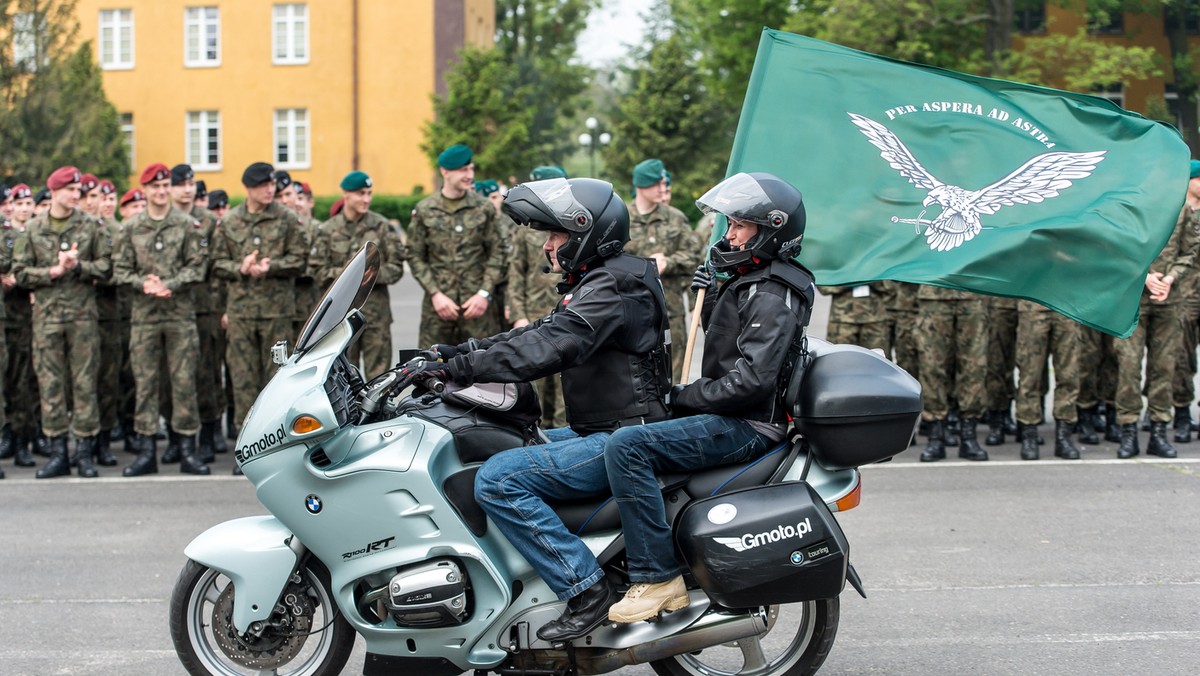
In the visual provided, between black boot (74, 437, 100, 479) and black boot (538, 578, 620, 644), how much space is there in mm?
6651

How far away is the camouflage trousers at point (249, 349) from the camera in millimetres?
10797

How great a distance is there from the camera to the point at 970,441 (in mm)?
10453

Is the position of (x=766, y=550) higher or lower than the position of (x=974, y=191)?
lower

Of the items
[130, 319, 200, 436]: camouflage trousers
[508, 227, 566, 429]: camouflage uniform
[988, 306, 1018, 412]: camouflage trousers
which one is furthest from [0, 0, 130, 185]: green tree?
[988, 306, 1018, 412]: camouflage trousers

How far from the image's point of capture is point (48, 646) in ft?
19.7

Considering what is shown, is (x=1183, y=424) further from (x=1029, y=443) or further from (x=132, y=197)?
(x=132, y=197)

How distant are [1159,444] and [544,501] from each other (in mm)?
7073

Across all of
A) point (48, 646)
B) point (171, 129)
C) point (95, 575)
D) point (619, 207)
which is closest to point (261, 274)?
point (95, 575)

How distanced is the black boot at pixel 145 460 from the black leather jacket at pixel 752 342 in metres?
6.61

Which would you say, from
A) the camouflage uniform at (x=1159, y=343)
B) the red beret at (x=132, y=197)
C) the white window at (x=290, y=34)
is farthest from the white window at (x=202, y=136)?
the camouflage uniform at (x=1159, y=343)

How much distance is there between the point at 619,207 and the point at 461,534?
141cm

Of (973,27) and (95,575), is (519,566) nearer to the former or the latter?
(95,575)

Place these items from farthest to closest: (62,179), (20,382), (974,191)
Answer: (20,382) → (62,179) → (974,191)

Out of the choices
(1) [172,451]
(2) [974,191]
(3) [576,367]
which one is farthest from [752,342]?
(1) [172,451]
